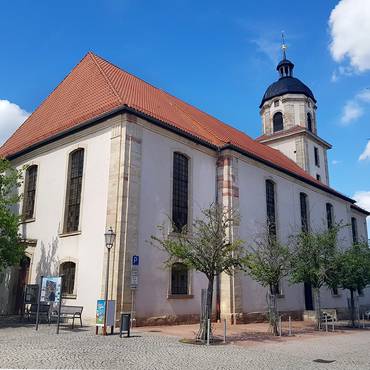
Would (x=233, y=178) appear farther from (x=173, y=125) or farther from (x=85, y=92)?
(x=85, y=92)

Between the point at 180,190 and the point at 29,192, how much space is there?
7.74 metres

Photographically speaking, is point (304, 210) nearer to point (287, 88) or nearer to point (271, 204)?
point (271, 204)

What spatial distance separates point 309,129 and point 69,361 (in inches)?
1264

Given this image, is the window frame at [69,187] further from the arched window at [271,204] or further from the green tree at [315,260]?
the arched window at [271,204]

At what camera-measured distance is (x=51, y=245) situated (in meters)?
18.3

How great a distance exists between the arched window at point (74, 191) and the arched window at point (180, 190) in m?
4.13

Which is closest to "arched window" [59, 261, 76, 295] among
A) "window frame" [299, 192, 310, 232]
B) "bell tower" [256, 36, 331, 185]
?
"window frame" [299, 192, 310, 232]

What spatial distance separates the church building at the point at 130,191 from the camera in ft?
53.4

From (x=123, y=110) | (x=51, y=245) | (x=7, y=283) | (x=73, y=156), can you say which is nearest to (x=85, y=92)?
(x=73, y=156)

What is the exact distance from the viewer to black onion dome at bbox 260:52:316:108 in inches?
1425

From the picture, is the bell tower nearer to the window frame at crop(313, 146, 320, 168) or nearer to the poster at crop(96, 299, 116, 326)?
the window frame at crop(313, 146, 320, 168)

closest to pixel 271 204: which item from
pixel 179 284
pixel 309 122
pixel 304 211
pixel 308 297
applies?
pixel 304 211

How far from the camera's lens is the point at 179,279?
18.0 m

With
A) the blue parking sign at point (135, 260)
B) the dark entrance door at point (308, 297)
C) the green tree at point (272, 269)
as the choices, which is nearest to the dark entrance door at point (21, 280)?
the blue parking sign at point (135, 260)
